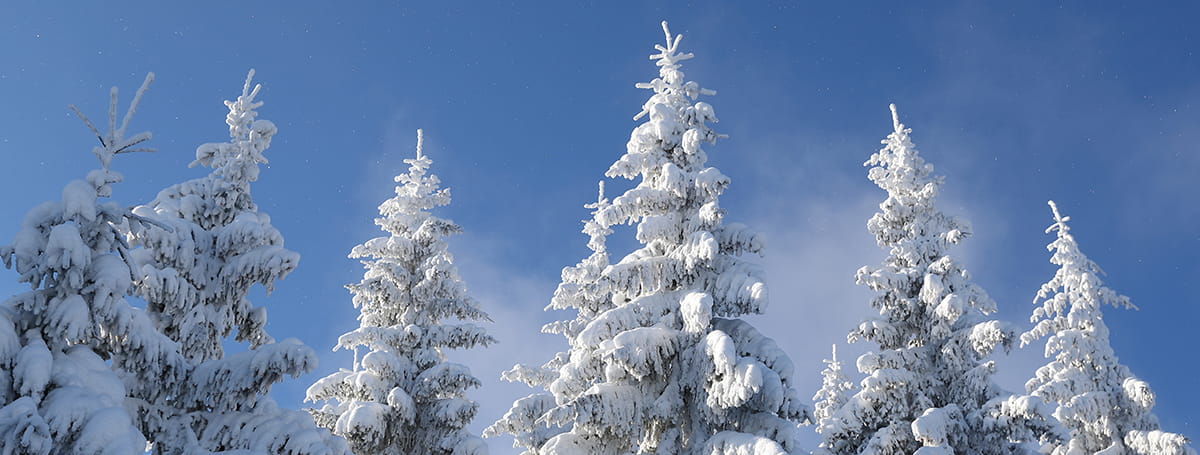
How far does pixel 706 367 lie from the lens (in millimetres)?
14430

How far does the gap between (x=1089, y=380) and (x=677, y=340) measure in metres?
15.7

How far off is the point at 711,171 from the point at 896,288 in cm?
827

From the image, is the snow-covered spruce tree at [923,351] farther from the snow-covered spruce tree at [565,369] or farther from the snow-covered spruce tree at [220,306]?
the snow-covered spruce tree at [220,306]

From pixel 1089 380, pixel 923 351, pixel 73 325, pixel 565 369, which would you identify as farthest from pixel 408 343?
pixel 1089 380

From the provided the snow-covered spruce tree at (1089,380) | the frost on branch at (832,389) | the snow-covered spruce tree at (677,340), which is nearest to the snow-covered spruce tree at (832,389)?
the frost on branch at (832,389)

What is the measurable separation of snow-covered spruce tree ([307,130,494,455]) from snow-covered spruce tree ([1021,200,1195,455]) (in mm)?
17079

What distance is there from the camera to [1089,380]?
23422mm

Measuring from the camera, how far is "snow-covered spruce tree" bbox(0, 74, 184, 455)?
8.27 metres

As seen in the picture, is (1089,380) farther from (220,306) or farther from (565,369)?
(220,306)

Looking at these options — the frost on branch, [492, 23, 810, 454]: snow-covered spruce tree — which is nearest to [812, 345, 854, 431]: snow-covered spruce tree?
the frost on branch

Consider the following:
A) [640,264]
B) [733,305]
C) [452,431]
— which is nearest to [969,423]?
[733,305]

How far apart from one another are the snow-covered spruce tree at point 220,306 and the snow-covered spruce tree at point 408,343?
5.00m

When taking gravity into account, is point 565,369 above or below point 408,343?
below

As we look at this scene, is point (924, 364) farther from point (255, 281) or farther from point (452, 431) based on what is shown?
point (255, 281)
